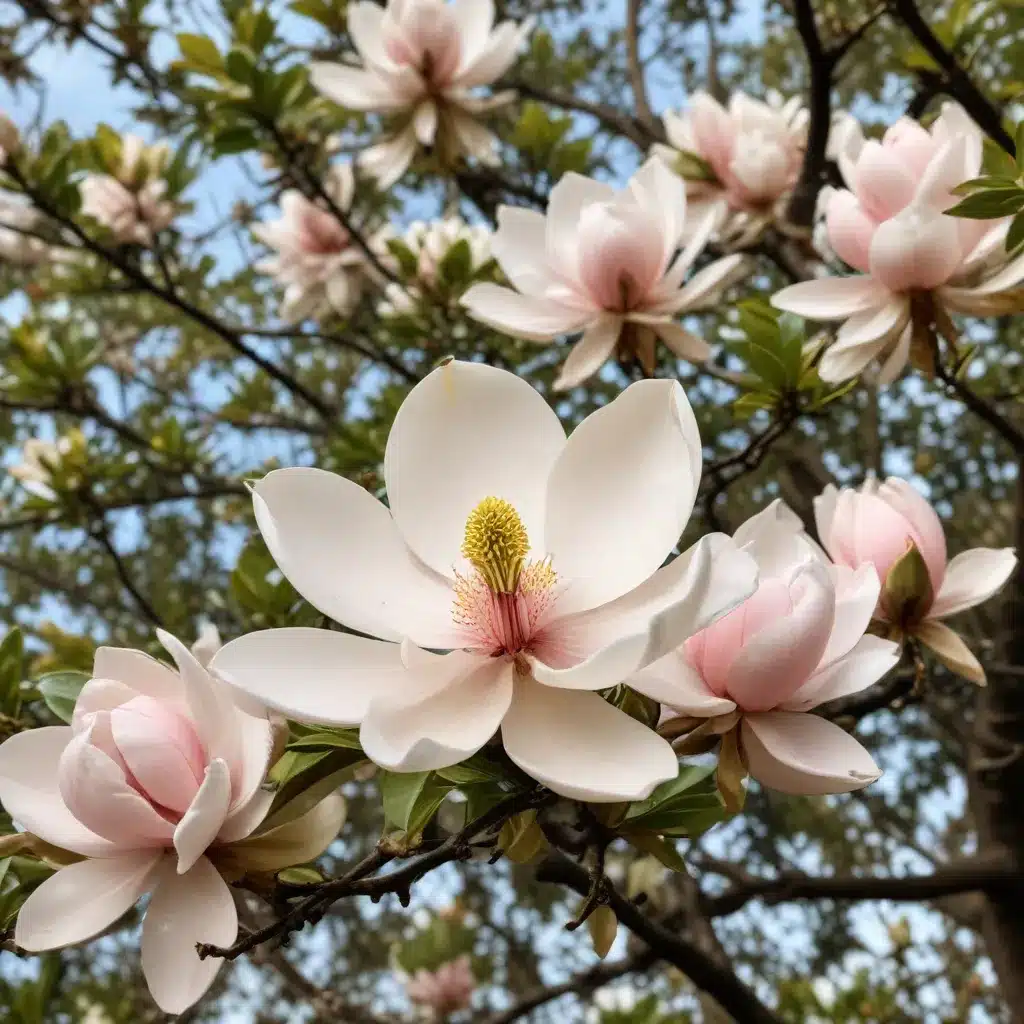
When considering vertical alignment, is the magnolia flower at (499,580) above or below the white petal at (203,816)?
above

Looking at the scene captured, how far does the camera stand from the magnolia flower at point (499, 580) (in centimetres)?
49

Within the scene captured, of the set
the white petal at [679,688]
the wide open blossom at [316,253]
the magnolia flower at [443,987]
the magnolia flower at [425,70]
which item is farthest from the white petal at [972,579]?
the magnolia flower at [443,987]

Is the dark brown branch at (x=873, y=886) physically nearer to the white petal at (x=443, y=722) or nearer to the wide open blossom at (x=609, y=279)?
the wide open blossom at (x=609, y=279)

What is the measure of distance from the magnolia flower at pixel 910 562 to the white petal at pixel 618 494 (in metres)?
0.26

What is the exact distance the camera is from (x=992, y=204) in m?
0.72

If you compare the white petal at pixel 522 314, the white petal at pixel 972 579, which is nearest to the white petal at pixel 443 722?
the white petal at pixel 972 579

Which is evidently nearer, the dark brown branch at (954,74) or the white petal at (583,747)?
the white petal at (583,747)

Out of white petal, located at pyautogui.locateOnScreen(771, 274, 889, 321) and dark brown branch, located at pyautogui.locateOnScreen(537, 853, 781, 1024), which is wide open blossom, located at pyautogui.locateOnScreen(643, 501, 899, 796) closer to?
dark brown branch, located at pyautogui.locateOnScreen(537, 853, 781, 1024)

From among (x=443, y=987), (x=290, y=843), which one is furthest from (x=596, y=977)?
(x=443, y=987)

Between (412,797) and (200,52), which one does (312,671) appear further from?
(200,52)

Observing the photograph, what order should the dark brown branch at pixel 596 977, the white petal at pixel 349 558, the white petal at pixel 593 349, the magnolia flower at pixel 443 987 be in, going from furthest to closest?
the magnolia flower at pixel 443 987 → the dark brown branch at pixel 596 977 → the white petal at pixel 593 349 → the white petal at pixel 349 558

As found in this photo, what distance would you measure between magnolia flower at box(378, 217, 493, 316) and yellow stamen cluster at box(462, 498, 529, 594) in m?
1.18

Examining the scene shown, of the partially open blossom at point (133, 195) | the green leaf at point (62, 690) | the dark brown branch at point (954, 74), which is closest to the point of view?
the green leaf at point (62, 690)


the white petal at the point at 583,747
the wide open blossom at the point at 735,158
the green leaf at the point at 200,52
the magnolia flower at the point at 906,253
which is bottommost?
the white petal at the point at 583,747
